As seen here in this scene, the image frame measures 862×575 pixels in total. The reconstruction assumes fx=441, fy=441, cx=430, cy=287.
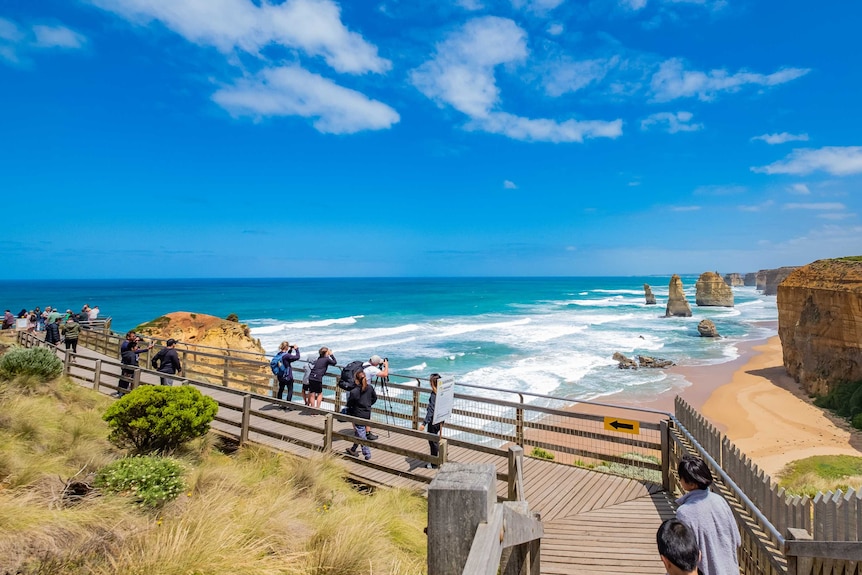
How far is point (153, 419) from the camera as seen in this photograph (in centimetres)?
759

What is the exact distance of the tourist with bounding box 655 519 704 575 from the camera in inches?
→ 100

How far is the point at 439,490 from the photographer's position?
7.02ft

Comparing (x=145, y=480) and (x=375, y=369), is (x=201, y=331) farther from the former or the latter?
(x=145, y=480)

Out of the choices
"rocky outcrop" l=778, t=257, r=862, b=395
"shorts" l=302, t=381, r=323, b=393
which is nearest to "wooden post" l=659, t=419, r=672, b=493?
"shorts" l=302, t=381, r=323, b=393

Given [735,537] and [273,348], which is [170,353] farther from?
[273,348]

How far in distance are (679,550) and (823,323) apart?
1063 inches

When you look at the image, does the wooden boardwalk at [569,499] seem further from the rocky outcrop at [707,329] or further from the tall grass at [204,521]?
the rocky outcrop at [707,329]

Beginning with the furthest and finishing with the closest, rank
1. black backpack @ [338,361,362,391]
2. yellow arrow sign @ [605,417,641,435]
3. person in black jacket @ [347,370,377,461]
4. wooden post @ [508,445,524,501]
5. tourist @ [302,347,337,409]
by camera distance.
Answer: tourist @ [302,347,337,409] → black backpack @ [338,361,362,391] → person in black jacket @ [347,370,377,461] → yellow arrow sign @ [605,417,641,435] → wooden post @ [508,445,524,501]

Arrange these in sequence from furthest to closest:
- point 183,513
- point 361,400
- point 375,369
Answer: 1. point 375,369
2. point 361,400
3. point 183,513

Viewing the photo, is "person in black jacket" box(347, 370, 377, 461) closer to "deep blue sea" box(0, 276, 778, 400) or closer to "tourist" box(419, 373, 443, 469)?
"tourist" box(419, 373, 443, 469)

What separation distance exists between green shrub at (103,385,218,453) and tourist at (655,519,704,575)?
7843 mm

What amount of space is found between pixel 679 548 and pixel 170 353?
12310 mm

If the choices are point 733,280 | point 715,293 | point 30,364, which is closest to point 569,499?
point 30,364

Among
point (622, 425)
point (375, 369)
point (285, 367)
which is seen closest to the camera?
point (622, 425)
